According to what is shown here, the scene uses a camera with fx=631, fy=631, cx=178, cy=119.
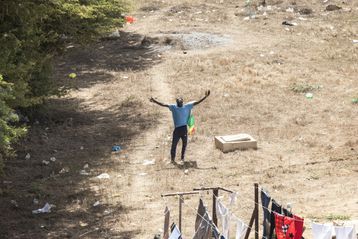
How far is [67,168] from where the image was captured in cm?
1407

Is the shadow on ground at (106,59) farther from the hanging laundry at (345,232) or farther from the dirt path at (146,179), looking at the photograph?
the hanging laundry at (345,232)

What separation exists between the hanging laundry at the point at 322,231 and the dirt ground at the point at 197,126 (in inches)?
81.8

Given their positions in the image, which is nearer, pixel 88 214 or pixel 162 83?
pixel 88 214

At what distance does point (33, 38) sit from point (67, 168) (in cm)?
303

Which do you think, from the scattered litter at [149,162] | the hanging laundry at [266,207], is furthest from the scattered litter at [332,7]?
the hanging laundry at [266,207]

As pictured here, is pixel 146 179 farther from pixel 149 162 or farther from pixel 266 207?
pixel 266 207

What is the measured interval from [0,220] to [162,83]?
406 inches

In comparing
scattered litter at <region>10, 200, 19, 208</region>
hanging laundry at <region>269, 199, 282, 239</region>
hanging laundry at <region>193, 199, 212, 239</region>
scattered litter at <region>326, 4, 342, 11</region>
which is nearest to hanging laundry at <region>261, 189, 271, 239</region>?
hanging laundry at <region>269, 199, 282, 239</region>

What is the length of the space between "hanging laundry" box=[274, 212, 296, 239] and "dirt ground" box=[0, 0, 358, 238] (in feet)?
6.25

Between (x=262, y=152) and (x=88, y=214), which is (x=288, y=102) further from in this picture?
(x=88, y=214)

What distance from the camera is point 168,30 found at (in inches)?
1114

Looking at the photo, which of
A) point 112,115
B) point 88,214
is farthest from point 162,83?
point 88,214

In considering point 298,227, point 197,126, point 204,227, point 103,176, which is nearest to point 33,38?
point 103,176

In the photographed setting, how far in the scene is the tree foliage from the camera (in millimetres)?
10492
